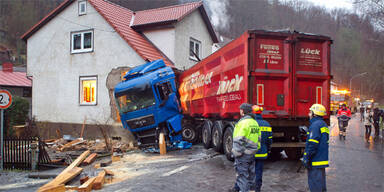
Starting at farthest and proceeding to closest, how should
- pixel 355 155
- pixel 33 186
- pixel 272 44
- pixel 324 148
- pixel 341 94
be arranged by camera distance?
pixel 341 94 → pixel 355 155 → pixel 272 44 → pixel 33 186 → pixel 324 148

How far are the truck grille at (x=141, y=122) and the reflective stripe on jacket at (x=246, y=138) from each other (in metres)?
6.94

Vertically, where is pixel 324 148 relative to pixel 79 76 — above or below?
below

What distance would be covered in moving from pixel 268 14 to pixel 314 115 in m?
42.5

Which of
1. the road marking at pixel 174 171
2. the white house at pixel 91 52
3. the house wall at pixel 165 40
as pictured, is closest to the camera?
the road marking at pixel 174 171

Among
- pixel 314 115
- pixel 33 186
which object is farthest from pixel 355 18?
pixel 33 186

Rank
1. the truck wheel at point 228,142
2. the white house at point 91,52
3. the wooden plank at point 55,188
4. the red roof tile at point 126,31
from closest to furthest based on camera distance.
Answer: the wooden plank at point 55,188 < the truck wheel at point 228,142 < the red roof tile at point 126,31 < the white house at point 91,52

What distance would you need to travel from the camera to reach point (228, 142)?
957 centimetres

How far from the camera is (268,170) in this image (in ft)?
26.9

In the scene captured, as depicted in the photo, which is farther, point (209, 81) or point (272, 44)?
point (209, 81)

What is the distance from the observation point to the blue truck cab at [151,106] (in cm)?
1208

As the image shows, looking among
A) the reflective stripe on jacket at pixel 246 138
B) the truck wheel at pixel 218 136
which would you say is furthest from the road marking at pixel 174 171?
the reflective stripe on jacket at pixel 246 138

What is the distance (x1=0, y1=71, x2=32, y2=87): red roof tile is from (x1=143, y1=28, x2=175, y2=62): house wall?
18.3 m

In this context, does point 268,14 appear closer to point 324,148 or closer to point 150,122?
point 150,122

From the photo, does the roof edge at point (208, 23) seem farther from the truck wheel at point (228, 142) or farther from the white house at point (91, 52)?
the truck wheel at point (228, 142)
